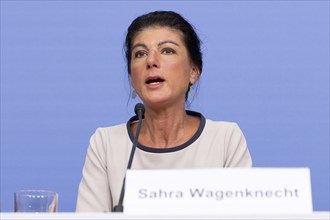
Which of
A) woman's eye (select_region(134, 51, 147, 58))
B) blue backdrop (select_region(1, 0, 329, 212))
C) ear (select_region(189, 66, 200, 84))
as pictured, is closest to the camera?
woman's eye (select_region(134, 51, 147, 58))

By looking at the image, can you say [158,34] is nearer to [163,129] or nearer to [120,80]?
[163,129]

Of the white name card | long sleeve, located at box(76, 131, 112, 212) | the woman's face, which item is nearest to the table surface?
the white name card

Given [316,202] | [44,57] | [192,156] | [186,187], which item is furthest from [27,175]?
[186,187]

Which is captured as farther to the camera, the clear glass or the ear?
the ear

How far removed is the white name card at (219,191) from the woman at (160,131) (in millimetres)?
543

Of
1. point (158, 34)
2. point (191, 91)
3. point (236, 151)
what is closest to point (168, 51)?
point (158, 34)

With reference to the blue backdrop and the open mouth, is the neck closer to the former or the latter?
the open mouth

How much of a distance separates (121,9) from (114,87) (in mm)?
226

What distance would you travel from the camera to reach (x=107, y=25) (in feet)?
6.47

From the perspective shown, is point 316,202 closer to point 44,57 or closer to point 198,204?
point 44,57

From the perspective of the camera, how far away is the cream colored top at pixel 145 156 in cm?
146

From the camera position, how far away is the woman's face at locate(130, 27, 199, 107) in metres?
1.50

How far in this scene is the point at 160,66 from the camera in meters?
1.51

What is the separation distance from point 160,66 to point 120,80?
1.48 ft
